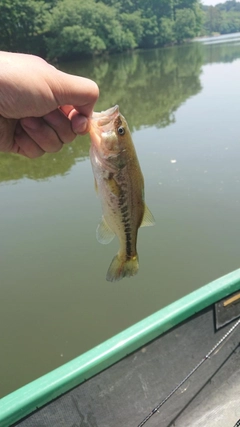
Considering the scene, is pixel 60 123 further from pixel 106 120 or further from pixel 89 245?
pixel 89 245

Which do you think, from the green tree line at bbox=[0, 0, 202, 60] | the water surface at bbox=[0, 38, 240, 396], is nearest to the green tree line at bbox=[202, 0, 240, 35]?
the green tree line at bbox=[0, 0, 202, 60]

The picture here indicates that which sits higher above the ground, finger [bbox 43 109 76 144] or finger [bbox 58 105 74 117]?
finger [bbox 58 105 74 117]

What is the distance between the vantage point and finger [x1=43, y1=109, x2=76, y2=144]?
1903mm

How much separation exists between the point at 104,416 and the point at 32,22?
44118mm

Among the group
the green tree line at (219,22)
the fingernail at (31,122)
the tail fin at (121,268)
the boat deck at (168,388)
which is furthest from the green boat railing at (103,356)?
the green tree line at (219,22)

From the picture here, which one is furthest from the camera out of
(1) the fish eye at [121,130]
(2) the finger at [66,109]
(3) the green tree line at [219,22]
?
(3) the green tree line at [219,22]

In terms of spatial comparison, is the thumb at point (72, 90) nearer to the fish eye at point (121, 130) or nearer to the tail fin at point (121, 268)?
the fish eye at point (121, 130)

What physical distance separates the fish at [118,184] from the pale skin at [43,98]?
0.12m

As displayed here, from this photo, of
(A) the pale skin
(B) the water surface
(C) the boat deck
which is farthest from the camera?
(B) the water surface

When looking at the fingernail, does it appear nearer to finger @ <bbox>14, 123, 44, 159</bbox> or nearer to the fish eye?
finger @ <bbox>14, 123, 44, 159</bbox>

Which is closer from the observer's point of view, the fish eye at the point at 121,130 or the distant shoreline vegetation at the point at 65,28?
the fish eye at the point at 121,130

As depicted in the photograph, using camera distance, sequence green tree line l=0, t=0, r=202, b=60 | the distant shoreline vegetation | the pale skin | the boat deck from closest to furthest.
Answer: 1. the pale skin
2. the boat deck
3. green tree line l=0, t=0, r=202, b=60
4. the distant shoreline vegetation

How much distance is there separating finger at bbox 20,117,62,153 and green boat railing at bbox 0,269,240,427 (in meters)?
1.18

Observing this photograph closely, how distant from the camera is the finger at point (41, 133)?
1.96m
